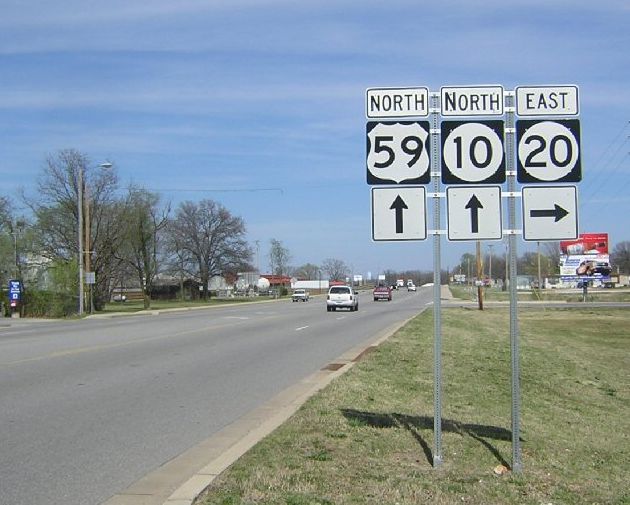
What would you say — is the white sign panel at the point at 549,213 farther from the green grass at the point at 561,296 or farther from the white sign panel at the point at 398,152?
the green grass at the point at 561,296

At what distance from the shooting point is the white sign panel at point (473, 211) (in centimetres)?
631

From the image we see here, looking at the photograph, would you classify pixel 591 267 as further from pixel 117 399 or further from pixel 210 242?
pixel 117 399

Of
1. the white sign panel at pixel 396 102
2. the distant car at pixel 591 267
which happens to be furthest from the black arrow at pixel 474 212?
the distant car at pixel 591 267

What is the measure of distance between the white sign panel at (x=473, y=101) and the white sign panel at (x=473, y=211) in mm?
695

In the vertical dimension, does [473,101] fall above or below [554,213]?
above

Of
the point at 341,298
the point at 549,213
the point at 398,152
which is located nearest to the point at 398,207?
the point at 398,152

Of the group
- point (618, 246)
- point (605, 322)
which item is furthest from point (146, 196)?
point (618, 246)

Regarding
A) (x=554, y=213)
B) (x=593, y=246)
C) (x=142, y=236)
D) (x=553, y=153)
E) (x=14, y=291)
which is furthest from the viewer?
(x=593, y=246)

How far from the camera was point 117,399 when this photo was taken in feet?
34.8

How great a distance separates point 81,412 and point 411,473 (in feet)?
17.3

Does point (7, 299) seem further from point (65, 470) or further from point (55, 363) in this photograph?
point (65, 470)

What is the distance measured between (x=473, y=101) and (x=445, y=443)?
339 cm

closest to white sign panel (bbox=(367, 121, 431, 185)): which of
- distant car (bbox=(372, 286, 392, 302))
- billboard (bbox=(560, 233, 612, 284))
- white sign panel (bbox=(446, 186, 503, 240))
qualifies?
white sign panel (bbox=(446, 186, 503, 240))

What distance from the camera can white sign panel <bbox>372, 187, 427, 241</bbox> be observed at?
20.9 feet
